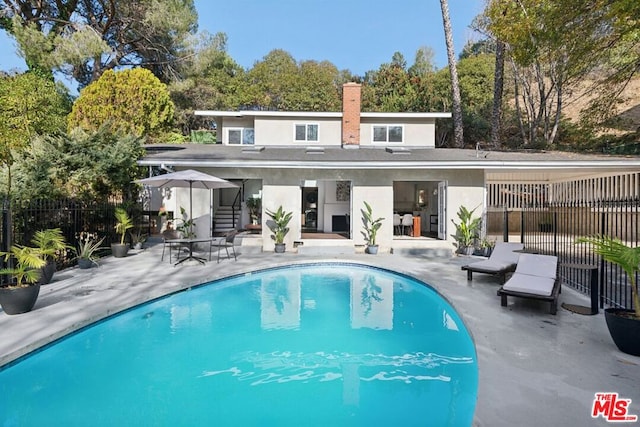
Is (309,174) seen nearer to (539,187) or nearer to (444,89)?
(539,187)

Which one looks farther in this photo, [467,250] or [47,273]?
[467,250]

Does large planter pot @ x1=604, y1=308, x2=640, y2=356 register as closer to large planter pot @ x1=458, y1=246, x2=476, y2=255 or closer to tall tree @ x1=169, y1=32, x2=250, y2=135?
large planter pot @ x1=458, y1=246, x2=476, y2=255

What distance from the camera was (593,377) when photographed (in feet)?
12.4

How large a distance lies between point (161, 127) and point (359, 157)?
42.9 feet

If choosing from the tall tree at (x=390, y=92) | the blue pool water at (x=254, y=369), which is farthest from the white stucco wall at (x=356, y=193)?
the tall tree at (x=390, y=92)

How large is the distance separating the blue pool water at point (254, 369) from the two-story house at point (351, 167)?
6453 mm

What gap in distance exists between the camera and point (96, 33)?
2222 centimetres

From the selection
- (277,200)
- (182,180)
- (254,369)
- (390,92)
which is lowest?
(254,369)

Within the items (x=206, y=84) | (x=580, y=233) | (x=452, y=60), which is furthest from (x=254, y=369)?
(x=206, y=84)

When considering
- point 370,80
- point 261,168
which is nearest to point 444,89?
point 370,80

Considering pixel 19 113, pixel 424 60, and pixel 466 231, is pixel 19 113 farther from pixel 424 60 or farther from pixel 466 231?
pixel 424 60

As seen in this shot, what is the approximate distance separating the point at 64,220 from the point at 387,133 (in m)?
13.9

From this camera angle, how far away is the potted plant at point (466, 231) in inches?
505

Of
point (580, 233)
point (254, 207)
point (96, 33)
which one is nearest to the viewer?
point (580, 233)
